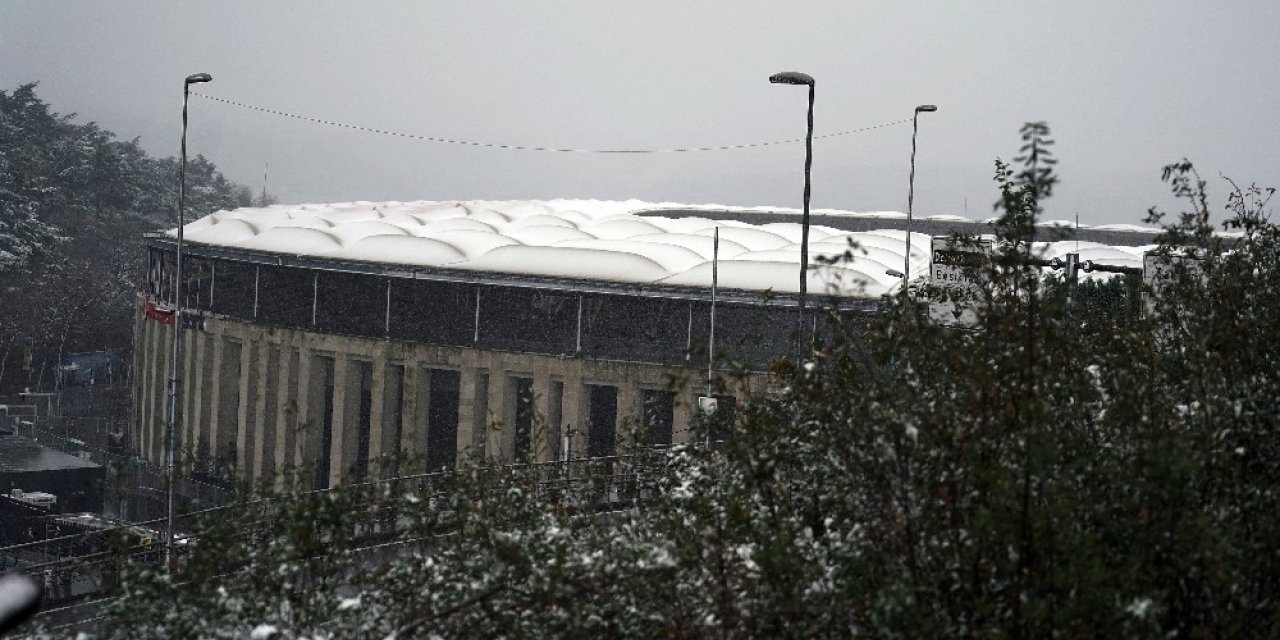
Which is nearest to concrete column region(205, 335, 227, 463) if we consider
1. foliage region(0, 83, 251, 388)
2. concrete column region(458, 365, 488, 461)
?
concrete column region(458, 365, 488, 461)

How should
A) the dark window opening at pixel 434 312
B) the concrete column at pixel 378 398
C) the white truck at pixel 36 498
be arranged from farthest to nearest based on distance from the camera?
the concrete column at pixel 378 398, the dark window opening at pixel 434 312, the white truck at pixel 36 498

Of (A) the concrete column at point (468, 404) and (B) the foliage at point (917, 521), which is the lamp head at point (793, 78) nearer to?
Answer: (B) the foliage at point (917, 521)

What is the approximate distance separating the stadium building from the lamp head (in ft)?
38.4

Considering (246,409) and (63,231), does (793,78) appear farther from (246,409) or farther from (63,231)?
(63,231)

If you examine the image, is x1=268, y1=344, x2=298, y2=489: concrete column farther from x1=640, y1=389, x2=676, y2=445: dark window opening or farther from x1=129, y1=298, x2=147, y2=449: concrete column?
x1=129, y1=298, x2=147, y2=449: concrete column

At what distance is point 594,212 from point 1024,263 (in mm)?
67775

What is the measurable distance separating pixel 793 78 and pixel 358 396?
94.2ft

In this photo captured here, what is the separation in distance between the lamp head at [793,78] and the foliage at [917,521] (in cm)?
1315

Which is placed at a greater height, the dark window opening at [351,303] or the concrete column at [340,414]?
the dark window opening at [351,303]

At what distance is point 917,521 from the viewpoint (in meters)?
10.9

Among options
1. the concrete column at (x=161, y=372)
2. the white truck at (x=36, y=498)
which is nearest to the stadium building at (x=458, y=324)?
the concrete column at (x=161, y=372)

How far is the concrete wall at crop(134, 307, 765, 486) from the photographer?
47.2 metres

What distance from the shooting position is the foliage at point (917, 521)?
9.93 meters

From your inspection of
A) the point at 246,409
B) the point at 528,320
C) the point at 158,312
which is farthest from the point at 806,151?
the point at 158,312
